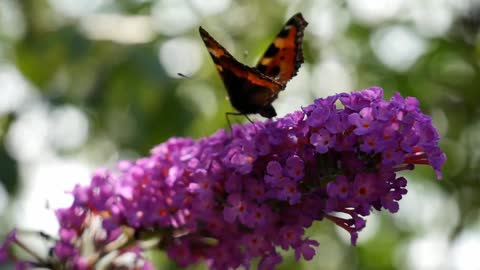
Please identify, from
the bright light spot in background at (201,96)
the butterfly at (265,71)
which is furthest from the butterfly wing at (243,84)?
the bright light spot in background at (201,96)

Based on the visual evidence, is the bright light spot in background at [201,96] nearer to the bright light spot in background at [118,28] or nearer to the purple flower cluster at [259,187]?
the bright light spot in background at [118,28]

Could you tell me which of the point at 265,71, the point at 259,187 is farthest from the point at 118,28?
the point at 259,187

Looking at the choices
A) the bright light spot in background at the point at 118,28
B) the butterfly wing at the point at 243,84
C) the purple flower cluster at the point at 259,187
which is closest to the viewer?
the purple flower cluster at the point at 259,187

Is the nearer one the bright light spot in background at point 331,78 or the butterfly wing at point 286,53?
the butterfly wing at point 286,53

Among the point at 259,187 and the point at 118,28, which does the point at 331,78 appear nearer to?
the point at 118,28

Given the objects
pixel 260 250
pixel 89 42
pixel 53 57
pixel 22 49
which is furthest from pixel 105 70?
pixel 260 250

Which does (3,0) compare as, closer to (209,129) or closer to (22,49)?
(22,49)

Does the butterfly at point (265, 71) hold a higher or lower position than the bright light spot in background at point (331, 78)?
higher
